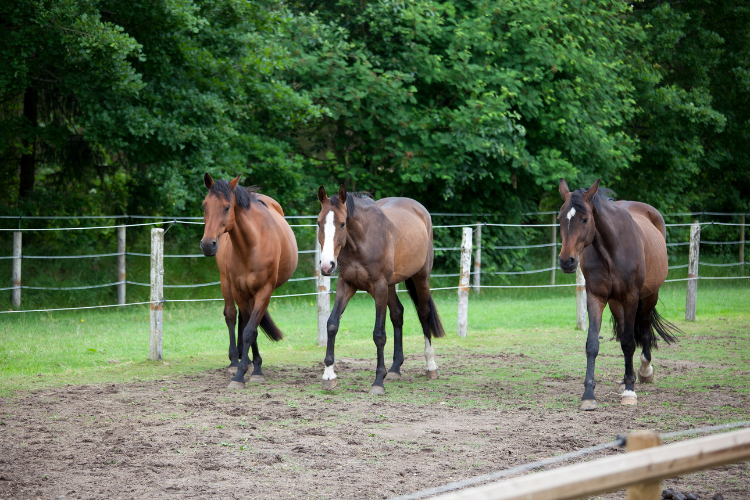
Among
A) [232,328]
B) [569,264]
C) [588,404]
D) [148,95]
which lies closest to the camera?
[569,264]

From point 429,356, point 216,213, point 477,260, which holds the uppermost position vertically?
point 216,213

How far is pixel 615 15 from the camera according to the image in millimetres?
15523

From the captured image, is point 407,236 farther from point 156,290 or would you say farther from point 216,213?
point 156,290

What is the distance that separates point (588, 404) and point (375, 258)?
2279 millimetres

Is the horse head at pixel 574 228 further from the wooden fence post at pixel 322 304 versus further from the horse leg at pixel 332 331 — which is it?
the wooden fence post at pixel 322 304

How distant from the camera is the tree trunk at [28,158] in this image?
12.2 m

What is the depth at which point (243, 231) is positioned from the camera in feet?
21.8

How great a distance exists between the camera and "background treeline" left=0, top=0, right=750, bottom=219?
33.3 ft

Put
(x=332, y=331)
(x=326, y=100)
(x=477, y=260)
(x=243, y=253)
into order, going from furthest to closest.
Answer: (x=477, y=260) → (x=326, y=100) → (x=243, y=253) → (x=332, y=331)

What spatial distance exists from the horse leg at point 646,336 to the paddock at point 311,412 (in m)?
0.14

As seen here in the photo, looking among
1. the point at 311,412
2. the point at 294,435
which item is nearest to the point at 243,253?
the point at 311,412

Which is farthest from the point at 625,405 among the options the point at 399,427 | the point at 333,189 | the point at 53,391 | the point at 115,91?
the point at 333,189

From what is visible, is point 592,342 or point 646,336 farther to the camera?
point 646,336

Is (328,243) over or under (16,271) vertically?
over
